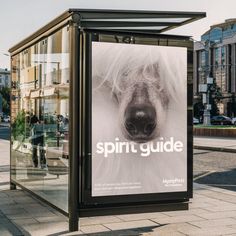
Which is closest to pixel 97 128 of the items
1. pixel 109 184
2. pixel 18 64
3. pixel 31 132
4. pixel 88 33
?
pixel 109 184

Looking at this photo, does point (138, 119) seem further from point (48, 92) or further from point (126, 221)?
point (48, 92)

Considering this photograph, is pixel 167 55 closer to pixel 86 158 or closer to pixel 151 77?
pixel 151 77

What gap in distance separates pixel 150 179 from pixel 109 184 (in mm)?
574

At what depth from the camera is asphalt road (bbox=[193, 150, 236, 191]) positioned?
11294mm

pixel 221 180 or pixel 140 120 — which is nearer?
pixel 140 120

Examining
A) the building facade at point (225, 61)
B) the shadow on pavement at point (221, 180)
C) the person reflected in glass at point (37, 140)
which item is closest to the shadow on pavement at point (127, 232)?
the person reflected in glass at point (37, 140)

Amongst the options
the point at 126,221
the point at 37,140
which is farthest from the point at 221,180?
the point at 126,221

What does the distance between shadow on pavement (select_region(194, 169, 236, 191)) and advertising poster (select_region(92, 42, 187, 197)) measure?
167 inches

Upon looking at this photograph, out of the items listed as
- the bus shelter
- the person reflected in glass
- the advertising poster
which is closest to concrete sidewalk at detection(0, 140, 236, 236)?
the bus shelter

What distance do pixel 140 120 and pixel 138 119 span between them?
0.03m

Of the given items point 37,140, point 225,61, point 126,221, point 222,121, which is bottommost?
point 126,221

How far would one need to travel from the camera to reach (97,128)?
19.6ft

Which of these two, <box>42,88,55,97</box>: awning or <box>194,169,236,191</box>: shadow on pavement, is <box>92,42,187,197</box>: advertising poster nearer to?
<box>42,88,55,97</box>: awning

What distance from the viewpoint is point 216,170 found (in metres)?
13.8
